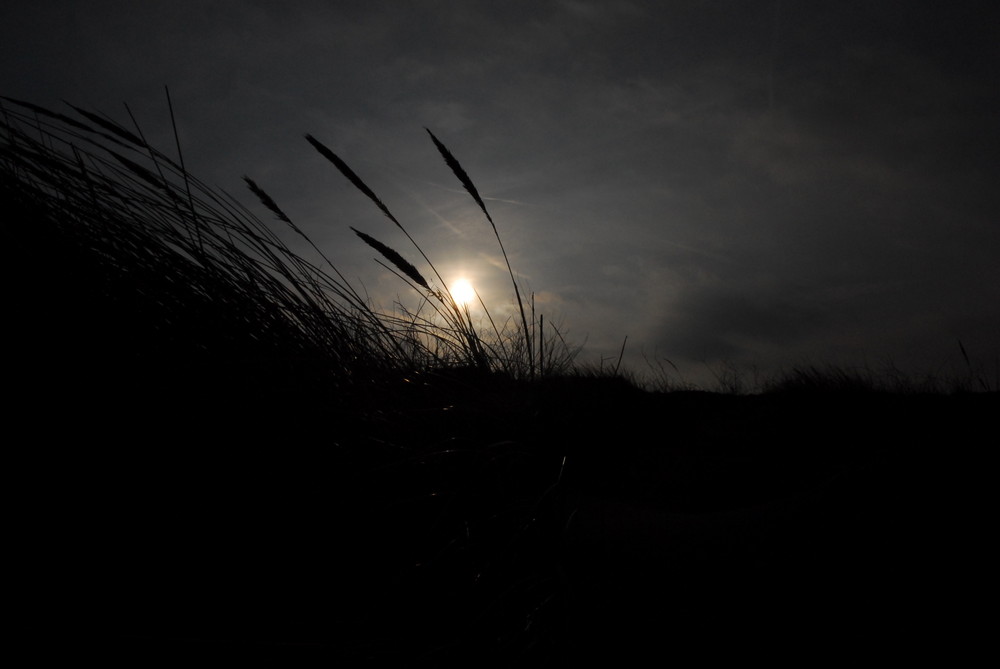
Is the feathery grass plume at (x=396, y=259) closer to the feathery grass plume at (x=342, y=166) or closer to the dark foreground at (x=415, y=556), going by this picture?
the feathery grass plume at (x=342, y=166)

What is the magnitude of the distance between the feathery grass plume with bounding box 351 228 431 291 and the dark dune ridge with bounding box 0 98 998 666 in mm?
467

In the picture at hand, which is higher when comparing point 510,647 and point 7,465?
point 7,465

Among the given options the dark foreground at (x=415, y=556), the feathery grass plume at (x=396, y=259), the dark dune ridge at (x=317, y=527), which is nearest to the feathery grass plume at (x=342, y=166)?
the feathery grass plume at (x=396, y=259)

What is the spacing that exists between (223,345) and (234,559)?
1.21 feet

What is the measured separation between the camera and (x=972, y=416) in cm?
176

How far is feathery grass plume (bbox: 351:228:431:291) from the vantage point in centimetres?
152

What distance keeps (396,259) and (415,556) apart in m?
0.91

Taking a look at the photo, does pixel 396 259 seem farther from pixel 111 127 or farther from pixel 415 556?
pixel 415 556

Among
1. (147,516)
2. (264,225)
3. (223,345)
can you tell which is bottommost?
(147,516)

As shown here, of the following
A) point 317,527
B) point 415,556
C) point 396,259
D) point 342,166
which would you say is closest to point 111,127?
point 342,166

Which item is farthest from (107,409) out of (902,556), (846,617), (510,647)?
(902,556)

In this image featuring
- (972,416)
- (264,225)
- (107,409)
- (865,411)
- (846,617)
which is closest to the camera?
(846,617)

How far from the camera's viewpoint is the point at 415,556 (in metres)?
0.83

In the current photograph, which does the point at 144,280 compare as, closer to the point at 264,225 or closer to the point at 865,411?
the point at 264,225
